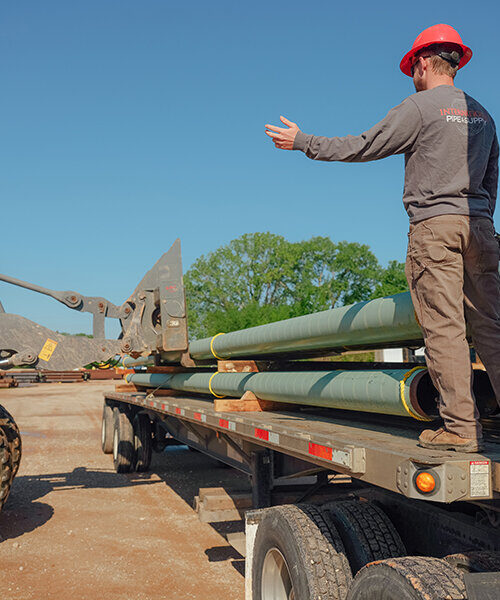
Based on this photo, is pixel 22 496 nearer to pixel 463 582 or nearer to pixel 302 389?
pixel 302 389

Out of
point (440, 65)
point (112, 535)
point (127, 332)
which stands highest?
point (440, 65)

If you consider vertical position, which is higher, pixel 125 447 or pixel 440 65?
pixel 440 65

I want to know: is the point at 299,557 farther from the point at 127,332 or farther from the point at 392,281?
the point at 392,281

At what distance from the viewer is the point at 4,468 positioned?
21.5 ft

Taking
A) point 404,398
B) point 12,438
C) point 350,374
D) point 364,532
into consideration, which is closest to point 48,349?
point 12,438

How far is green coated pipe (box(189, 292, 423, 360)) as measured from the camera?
3250 mm

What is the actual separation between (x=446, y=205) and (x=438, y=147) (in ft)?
0.94

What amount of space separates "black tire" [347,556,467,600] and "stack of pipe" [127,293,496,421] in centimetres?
73

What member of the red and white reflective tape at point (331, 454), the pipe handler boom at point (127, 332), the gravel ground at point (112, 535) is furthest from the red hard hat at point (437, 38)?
the pipe handler boom at point (127, 332)

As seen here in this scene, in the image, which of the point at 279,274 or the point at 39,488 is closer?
the point at 39,488

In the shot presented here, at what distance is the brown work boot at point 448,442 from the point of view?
2449mm

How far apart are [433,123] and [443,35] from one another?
0.43 m

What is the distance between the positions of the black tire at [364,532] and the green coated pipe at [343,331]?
38.2 inches

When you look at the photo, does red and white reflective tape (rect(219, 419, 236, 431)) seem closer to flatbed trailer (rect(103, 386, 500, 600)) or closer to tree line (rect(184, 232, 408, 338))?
flatbed trailer (rect(103, 386, 500, 600))
